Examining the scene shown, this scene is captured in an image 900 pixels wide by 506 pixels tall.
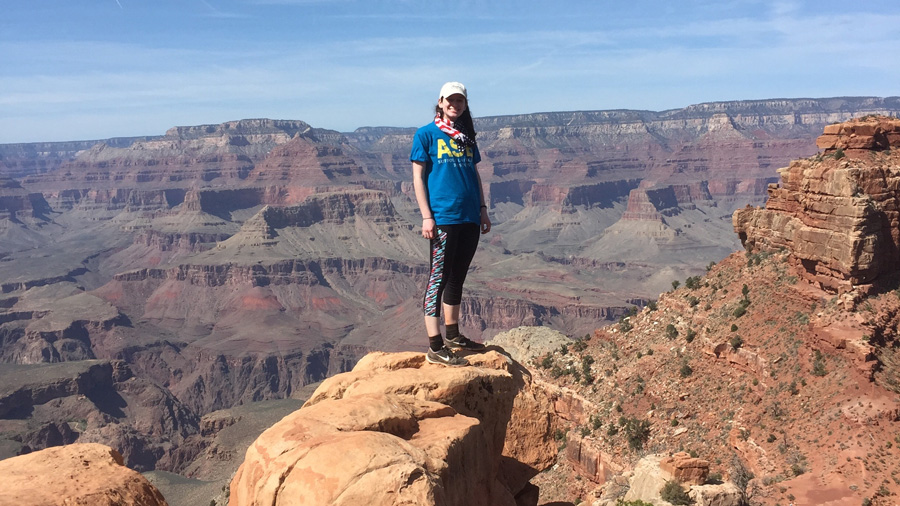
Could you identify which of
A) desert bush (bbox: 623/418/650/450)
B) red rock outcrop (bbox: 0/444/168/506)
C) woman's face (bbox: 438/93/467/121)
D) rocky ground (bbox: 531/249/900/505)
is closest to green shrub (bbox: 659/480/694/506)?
rocky ground (bbox: 531/249/900/505)

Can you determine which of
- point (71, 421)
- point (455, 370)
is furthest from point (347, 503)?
point (71, 421)

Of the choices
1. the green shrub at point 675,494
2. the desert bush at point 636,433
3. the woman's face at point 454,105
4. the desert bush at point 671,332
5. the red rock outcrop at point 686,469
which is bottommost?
the desert bush at point 636,433

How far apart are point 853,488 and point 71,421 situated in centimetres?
12213

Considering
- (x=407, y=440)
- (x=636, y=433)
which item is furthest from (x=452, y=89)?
(x=636, y=433)

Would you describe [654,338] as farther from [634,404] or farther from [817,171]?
[817,171]

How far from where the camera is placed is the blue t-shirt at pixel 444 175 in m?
13.4

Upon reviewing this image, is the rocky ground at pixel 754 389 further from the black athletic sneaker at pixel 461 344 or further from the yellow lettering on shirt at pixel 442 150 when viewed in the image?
the yellow lettering on shirt at pixel 442 150

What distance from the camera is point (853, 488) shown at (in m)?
27.0

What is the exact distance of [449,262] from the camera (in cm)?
1390

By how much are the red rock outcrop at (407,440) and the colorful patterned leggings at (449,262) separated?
1338 mm

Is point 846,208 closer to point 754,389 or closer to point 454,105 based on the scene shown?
point 754,389

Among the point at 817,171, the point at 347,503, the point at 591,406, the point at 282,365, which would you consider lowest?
the point at 282,365

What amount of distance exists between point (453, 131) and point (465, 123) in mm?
440

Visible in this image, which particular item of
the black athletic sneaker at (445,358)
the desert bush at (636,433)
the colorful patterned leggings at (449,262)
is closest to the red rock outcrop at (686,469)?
the black athletic sneaker at (445,358)
